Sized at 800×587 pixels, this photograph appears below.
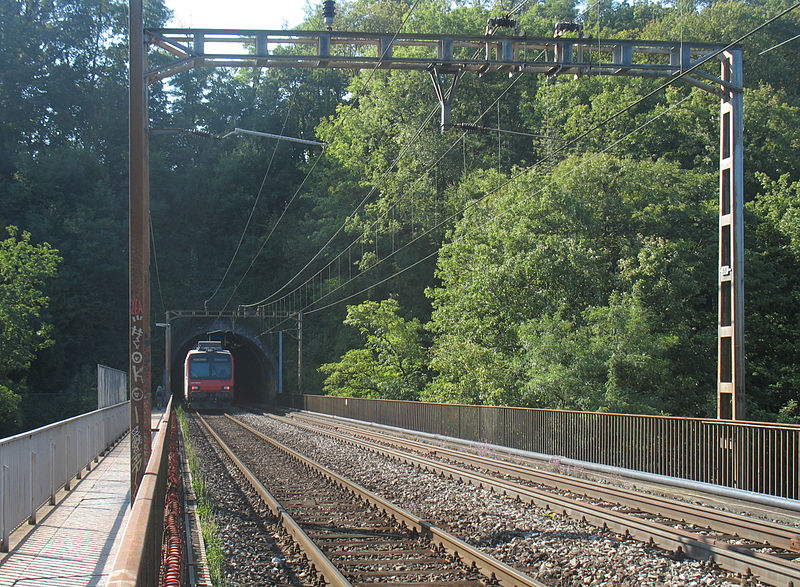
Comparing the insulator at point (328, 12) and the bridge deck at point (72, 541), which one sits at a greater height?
the insulator at point (328, 12)

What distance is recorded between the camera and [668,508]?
11.5 meters

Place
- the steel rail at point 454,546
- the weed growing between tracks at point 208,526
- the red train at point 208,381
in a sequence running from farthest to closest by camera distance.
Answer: the red train at point 208,381
the weed growing between tracks at point 208,526
the steel rail at point 454,546

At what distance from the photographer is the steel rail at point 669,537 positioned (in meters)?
7.77

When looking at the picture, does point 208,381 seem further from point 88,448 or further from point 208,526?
point 208,526

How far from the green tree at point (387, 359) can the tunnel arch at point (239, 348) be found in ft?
54.0

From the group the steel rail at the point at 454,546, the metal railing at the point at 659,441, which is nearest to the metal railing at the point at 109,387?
the metal railing at the point at 659,441

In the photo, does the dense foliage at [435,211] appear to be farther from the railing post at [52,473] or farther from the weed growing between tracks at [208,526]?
the railing post at [52,473]

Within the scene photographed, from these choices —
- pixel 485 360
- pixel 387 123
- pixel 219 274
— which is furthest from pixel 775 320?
pixel 219 274

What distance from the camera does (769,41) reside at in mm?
47750

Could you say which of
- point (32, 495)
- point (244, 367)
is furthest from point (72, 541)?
point (244, 367)

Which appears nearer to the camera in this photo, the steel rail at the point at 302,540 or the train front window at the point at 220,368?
the steel rail at the point at 302,540

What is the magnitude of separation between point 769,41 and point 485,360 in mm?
29609

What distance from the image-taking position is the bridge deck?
7.74 metres

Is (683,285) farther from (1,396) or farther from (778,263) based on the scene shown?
(1,396)
